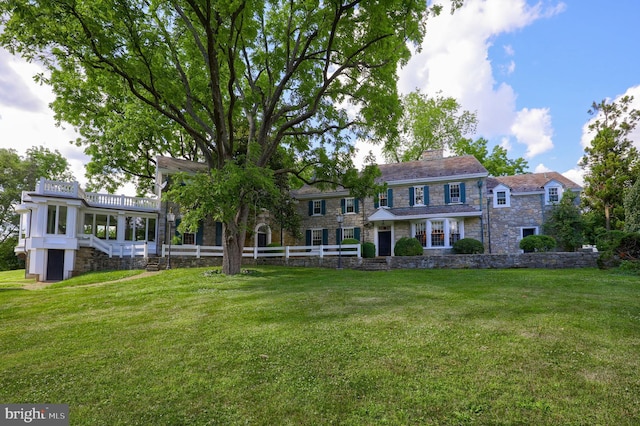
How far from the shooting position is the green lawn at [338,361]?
3.40 metres

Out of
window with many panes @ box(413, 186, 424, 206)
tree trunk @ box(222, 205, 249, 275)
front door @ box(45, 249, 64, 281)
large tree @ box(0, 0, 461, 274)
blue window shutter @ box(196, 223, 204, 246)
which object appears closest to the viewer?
large tree @ box(0, 0, 461, 274)

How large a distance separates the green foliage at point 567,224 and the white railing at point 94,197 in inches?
958

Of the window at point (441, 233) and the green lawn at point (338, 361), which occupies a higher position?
the window at point (441, 233)

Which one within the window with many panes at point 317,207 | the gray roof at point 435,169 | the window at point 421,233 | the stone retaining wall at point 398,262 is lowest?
the stone retaining wall at point 398,262

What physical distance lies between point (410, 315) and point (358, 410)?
3.43m

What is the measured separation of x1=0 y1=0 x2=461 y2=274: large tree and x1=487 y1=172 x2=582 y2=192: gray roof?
11347mm

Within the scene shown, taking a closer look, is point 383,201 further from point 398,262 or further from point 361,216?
point 398,262

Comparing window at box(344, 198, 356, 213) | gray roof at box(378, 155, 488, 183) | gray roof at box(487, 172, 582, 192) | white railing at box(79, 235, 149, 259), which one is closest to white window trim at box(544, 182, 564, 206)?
gray roof at box(487, 172, 582, 192)

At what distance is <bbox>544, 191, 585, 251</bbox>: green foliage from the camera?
19.0m

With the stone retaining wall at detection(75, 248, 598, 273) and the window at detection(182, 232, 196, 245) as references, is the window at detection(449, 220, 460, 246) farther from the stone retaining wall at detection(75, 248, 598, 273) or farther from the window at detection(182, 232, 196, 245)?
the window at detection(182, 232, 196, 245)

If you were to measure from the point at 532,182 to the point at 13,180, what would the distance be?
42991 mm

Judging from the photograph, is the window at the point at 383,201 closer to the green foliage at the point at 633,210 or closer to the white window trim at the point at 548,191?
the white window trim at the point at 548,191

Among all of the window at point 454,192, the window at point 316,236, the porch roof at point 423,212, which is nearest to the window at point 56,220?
the window at point 316,236

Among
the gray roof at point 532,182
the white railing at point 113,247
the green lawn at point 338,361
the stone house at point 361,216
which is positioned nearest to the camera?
the green lawn at point 338,361
